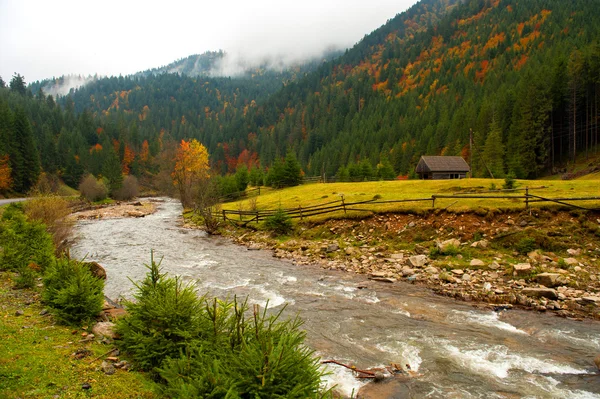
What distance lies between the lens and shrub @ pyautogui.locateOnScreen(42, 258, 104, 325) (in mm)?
9500

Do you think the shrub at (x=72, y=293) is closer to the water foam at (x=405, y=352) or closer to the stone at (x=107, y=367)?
the stone at (x=107, y=367)

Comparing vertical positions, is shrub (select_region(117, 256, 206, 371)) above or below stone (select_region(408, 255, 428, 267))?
above

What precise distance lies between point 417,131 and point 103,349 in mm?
113624

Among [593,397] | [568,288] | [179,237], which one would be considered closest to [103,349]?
[593,397]

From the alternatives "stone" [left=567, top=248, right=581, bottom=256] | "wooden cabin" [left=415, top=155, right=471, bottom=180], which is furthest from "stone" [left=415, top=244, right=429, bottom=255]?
"wooden cabin" [left=415, top=155, right=471, bottom=180]

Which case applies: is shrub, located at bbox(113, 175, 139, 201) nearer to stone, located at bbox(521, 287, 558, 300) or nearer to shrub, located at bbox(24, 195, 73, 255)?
shrub, located at bbox(24, 195, 73, 255)

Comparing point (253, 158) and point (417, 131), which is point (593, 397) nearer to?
point (417, 131)

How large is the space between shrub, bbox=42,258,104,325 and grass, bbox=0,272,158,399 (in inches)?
19.3

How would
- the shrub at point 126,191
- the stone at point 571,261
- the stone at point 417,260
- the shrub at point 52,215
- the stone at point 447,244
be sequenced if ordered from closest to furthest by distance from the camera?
the stone at point 571,261 < the stone at point 417,260 < the stone at point 447,244 < the shrub at point 52,215 < the shrub at point 126,191

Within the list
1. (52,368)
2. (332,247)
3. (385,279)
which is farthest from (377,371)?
(332,247)

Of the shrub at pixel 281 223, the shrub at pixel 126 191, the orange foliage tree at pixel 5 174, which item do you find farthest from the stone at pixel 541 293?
the shrub at pixel 126 191

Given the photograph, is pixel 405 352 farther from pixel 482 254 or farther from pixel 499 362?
pixel 482 254

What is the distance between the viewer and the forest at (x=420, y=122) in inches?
2411

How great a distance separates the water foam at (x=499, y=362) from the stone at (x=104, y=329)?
33.3ft
